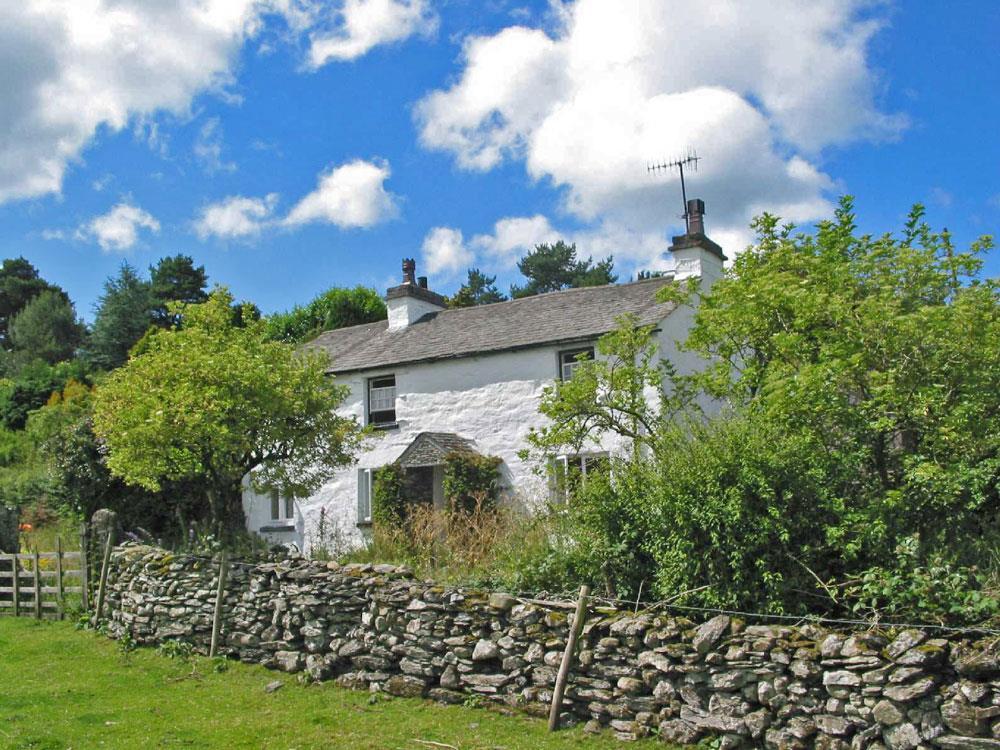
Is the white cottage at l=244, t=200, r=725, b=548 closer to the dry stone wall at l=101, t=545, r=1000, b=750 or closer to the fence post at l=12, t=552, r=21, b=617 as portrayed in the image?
the fence post at l=12, t=552, r=21, b=617

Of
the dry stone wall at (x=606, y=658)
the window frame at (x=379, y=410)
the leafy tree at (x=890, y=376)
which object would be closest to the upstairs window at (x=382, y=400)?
the window frame at (x=379, y=410)

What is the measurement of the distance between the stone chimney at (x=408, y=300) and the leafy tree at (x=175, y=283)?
24.0m

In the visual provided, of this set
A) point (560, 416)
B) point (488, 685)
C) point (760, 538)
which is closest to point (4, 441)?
point (560, 416)

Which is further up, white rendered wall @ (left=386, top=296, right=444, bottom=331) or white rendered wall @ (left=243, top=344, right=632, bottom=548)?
white rendered wall @ (left=386, top=296, right=444, bottom=331)

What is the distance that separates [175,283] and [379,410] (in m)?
28.4

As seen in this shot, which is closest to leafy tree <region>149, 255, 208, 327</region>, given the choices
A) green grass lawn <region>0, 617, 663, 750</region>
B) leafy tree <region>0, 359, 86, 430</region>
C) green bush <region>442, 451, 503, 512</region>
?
leafy tree <region>0, 359, 86, 430</region>

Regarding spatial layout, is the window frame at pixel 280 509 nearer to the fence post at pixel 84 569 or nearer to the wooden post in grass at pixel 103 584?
the fence post at pixel 84 569

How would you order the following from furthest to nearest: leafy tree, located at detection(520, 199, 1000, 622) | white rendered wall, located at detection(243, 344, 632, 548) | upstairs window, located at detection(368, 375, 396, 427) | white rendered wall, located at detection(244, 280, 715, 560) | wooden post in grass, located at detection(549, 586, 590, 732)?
upstairs window, located at detection(368, 375, 396, 427) → white rendered wall, located at detection(243, 344, 632, 548) → white rendered wall, located at detection(244, 280, 715, 560) → wooden post in grass, located at detection(549, 586, 590, 732) → leafy tree, located at detection(520, 199, 1000, 622)

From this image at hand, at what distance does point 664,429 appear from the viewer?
12211 mm

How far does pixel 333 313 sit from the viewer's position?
43250 mm

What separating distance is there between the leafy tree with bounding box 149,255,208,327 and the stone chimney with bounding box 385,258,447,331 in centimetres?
2404

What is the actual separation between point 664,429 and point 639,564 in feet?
7.77

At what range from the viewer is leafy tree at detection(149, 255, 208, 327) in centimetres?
4800

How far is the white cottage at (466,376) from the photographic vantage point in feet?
71.6
